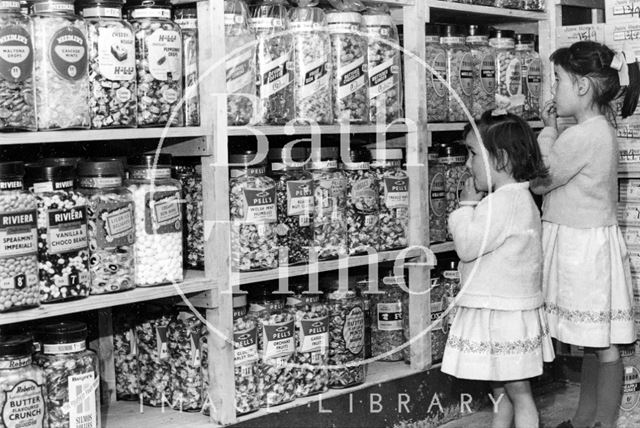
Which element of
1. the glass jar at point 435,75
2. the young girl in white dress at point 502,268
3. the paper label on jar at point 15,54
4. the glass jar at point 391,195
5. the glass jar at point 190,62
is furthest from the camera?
the glass jar at point 435,75

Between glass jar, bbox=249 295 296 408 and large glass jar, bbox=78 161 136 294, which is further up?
large glass jar, bbox=78 161 136 294

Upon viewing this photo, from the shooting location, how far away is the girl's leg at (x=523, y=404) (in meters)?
2.60

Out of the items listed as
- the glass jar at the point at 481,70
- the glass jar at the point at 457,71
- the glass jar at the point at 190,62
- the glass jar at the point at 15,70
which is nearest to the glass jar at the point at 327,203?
the glass jar at the point at 190,62

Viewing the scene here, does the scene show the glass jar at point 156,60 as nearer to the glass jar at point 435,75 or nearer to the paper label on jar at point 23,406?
the paper label on jar at point 23,406

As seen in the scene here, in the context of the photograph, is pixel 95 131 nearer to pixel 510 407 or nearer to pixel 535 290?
pixel 535 290

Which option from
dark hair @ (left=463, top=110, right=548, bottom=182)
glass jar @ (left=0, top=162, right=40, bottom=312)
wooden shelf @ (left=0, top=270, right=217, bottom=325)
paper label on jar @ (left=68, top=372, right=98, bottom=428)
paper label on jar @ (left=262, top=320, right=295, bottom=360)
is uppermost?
dark hair @ (left=463, top=110, right=548, bottom=182)

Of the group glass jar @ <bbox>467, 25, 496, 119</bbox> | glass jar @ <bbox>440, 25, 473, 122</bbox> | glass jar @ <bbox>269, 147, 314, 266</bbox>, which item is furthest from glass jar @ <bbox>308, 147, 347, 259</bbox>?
glass jar @ <bbox>467, 25, 496, 119</bbox>

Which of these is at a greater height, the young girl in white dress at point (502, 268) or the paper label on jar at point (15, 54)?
the paper label on jar at point (15, 54)

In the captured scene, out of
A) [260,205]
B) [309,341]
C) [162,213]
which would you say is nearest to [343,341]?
[309,341]

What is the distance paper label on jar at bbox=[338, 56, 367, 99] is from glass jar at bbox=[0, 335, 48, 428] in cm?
113

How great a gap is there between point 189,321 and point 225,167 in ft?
1.43

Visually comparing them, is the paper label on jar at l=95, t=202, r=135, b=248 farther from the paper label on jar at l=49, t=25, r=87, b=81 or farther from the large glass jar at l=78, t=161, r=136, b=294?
the paper label on jar at l=49, t=25, r=87, b=81

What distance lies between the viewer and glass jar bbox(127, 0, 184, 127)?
7.61 feet

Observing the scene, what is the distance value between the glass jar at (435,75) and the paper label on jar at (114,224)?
116cm
